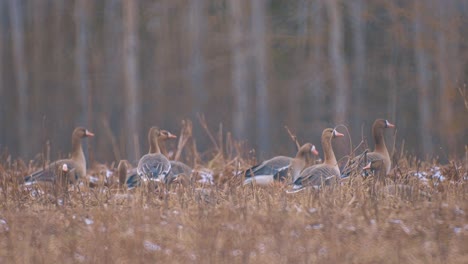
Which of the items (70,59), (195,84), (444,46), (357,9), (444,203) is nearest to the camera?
(444,203)

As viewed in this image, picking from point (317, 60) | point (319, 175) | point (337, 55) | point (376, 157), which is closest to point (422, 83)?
point (337, 55)

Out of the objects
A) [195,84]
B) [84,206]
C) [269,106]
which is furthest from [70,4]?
[84,206]

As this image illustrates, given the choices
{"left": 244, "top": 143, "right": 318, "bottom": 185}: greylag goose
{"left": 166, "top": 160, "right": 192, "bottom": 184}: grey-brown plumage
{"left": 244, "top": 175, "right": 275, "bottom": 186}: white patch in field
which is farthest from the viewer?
{"left": 244, "top": 143, "right": 318, "bottom": 185}: greylag goose

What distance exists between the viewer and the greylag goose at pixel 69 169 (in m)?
9.66

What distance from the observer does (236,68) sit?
28.0 m

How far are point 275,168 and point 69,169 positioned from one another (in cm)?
251

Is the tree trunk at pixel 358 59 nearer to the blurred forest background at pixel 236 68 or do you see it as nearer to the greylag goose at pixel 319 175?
the blurred forest background at pixel 236 68

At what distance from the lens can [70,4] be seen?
106 ft

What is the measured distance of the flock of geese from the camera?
9.34 m

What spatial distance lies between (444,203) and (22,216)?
3893 millimetres

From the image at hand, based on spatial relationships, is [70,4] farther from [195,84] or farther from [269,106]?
[269,106]

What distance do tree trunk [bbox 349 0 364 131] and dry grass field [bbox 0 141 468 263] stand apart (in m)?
18.4

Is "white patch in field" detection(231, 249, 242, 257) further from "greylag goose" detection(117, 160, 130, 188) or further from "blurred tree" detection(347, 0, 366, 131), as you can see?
"blurred tree" detection(347, 0, 366, 131)

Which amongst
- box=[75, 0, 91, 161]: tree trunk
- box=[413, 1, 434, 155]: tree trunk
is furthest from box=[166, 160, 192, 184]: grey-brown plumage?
box=[75, 0, 91, 161]: tree trunk
